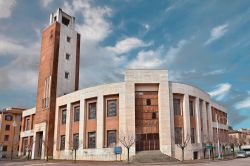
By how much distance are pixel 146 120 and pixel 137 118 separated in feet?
5.59

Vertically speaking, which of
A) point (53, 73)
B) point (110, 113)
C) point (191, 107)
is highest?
point (53, 73)

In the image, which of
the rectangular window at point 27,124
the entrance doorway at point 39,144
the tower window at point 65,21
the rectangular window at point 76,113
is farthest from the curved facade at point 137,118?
the tower window at point 65,21

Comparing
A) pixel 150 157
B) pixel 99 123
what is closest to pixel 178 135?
pixel 150 157

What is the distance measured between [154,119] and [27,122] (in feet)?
136

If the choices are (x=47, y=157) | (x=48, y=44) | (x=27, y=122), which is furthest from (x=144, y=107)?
(x=27, y=122)

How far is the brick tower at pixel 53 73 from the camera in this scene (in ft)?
203

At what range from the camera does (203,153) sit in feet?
180

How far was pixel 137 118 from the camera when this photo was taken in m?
49.9

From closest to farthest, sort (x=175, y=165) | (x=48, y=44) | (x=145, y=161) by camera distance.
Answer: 1. (x=175, y=165)
2. (x=145, y=161)
3. (x=48, y=44)

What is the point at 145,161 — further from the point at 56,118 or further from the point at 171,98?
the point at 56,118

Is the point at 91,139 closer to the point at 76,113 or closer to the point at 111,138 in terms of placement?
the point at 111,138

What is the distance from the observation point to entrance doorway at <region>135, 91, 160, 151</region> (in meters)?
48.8

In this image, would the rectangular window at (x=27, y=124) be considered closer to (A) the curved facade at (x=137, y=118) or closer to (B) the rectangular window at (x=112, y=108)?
(A) the curved facade at (x=137, y=118)

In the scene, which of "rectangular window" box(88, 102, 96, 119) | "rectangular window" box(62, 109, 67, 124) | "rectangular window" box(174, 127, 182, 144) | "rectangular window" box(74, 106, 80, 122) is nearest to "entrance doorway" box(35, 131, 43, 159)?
"rectangular window" box(62, 109, 67, 124)
